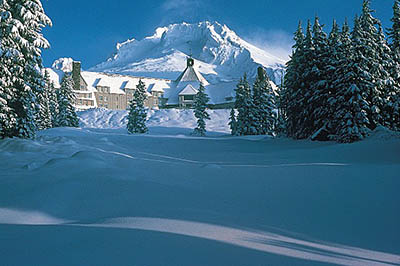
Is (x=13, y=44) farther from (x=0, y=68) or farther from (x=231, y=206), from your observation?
(x=231, y=206)

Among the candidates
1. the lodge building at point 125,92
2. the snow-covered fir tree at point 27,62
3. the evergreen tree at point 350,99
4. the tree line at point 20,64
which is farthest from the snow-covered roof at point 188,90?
the snow-covered fir tree at point 27,62

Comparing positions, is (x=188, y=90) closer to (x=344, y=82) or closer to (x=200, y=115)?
(x=200, y=115)

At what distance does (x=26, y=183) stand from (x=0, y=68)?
33.2ft

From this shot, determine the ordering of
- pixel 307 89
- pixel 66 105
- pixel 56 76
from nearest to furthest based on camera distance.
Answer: pixel 307 89, pixel 66 105, pixel 56 76

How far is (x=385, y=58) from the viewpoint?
23.9 metres

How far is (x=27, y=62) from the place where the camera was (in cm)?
1483

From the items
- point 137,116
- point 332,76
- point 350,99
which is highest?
point 332,76

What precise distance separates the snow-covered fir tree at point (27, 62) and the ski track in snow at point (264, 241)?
12568 mm

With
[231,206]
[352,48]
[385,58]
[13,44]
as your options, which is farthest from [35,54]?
[385,58]

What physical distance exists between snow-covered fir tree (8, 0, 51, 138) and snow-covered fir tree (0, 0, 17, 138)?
0.59 feet

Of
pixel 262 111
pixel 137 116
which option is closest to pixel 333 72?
pixel 262 111

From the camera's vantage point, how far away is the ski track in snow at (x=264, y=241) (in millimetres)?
3007

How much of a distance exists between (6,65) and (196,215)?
13902 mm

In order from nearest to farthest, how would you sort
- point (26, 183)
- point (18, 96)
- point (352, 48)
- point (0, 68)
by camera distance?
1. point (26, 183)
2. point (0, 68)
3. point (18, 96)
4. point (352, 48)
